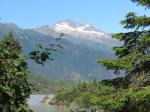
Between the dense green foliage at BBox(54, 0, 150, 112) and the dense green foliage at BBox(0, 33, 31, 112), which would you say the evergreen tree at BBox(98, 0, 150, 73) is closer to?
the dense green foliage at BBox(54, 0, 150, 112)

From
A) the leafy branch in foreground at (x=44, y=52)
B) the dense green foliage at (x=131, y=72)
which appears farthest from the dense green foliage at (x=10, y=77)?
the dense green foliage at (x=131, y=72)

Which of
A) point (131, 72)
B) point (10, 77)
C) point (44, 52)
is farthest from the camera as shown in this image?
point (131, 72)

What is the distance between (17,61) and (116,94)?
12613 millimetres

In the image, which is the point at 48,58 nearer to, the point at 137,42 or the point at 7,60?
the point at 7,60

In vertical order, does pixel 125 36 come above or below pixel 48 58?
above

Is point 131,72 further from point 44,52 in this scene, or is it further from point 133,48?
point 44,52

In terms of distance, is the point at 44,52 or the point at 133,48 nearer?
the point at 44,52

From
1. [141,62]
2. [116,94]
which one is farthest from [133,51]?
[116,94]

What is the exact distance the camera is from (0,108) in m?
7.41

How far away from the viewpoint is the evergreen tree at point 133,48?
62.7 ft

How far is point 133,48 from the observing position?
20359 millimetres

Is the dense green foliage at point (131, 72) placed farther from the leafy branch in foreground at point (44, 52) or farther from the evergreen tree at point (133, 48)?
the leafy branch in foreground at point (44, 52)

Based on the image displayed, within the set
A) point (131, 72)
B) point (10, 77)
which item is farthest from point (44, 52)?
point (131, 72)

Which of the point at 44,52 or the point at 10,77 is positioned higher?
the point at 44,52
